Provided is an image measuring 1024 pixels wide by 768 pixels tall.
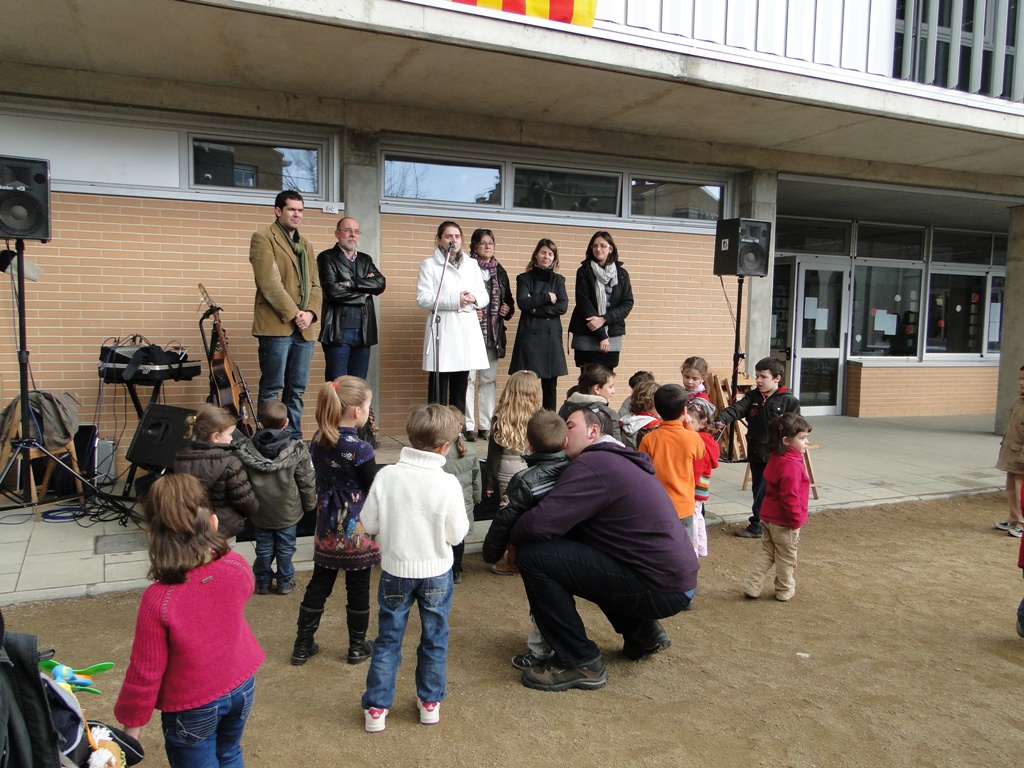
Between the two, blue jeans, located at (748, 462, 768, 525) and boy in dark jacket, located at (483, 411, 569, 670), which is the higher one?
boy in dark jacket, located at (483, 411, 569, 670)

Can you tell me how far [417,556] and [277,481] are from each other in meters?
1.47

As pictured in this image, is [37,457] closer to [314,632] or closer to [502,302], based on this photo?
[314,632]

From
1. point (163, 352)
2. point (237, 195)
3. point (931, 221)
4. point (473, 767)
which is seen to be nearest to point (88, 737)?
point (473, 767)

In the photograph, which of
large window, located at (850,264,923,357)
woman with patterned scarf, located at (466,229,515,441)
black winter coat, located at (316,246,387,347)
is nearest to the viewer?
black winter coat, located at (316,246,387,347)

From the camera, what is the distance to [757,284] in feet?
31.9

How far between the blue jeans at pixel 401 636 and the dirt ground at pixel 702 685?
16 centimetres

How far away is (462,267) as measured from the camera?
7.00 metres

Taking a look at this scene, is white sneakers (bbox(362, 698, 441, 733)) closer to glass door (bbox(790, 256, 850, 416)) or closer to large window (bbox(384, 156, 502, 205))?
large window (bbox(384, 156, 502, 205))

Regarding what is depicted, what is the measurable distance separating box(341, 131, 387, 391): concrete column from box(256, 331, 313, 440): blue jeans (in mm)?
1108

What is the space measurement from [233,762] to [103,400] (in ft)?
17.3

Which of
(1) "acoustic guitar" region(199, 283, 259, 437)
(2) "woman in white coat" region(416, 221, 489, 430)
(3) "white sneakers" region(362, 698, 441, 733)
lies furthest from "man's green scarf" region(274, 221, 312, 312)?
(3) "white sneakers" region(362, 698, 441, 733)

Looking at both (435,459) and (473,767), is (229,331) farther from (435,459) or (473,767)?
(473,767)

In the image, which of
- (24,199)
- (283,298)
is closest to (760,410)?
(283,298)

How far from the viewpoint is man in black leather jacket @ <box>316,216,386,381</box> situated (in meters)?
6.67
